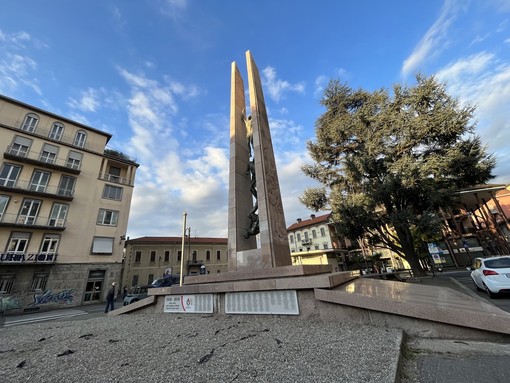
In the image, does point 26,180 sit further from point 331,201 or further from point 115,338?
point 331,201

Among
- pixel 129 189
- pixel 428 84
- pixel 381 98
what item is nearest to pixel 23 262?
pixel 129 189

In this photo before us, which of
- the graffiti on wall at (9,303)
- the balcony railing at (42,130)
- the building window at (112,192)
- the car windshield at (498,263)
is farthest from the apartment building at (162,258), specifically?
the car windshield at (498,263)

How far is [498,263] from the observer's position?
7.36 metres

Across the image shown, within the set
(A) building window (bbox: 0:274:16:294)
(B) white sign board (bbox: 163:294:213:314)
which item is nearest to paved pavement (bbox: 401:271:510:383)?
(B) white sign board (bbox: 163:294:213:314)

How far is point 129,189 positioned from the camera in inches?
979

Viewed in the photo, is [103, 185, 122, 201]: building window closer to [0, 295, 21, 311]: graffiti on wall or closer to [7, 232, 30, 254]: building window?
[7, 232, 30, 254]: building window

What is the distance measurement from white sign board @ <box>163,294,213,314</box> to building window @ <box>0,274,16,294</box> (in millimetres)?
18317

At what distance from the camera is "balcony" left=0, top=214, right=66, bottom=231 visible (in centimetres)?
1761

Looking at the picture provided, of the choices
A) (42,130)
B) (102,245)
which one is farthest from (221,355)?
(42,130)

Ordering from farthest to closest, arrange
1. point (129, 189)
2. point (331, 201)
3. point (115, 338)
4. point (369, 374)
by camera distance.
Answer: point (129, 189) < point (331, 201) < point (115, 338) < point (369, 374)

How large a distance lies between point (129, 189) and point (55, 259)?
8.97 m

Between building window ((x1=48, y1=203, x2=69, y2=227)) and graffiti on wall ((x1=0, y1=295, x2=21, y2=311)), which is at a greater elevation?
building window ((x1=48, y1=203, x2=69, y2=227))

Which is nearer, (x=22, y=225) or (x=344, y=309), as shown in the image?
(x=344, y=309)

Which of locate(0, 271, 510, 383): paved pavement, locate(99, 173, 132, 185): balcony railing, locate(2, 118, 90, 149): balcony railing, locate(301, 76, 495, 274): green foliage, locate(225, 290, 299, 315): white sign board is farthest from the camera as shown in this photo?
locate(99, 173, 132, 185): balcony railing
